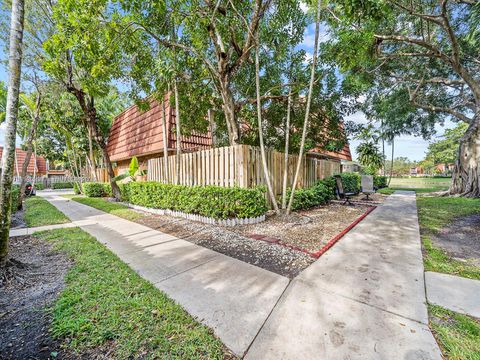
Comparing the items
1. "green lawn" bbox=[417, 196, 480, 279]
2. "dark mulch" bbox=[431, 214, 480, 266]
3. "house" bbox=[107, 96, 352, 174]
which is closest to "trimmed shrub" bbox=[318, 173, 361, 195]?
"house" bbox=[107, 96, 352, 174]

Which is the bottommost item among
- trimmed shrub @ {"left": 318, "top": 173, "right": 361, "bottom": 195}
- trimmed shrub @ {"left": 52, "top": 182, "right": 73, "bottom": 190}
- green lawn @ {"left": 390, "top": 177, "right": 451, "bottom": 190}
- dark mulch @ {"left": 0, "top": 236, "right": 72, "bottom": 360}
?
green lawn @ {"left": 390, "top": 177, "right": 451, "bottom": 190}

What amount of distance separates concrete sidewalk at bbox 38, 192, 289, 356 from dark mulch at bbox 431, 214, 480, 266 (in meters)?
3.63

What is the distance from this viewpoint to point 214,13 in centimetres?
547

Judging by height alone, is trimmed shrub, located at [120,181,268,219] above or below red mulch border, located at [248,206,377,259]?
above

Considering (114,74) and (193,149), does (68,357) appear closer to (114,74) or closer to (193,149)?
(114,74)

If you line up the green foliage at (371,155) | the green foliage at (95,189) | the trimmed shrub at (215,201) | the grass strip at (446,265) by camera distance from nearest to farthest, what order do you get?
the grass strip at (446,265) → the trimmed shrub at (215,201) → the green foliage at (95,189) → the green foliage at (371,155)

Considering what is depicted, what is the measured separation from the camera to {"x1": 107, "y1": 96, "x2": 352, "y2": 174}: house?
1023cm

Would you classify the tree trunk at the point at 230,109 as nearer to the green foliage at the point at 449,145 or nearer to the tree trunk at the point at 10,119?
the tree trunk at the point at 10,119

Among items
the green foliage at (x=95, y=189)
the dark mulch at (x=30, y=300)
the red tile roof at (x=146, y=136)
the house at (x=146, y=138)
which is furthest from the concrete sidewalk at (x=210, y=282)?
the green foliage at (x=95, y=189)

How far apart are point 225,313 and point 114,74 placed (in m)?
7.91

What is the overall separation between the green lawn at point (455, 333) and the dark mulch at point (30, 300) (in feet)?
10.7

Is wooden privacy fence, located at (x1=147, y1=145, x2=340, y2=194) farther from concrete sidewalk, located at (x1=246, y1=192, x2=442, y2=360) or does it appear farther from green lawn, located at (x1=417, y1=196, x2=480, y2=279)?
green lawn, located at (x1=417, y1=196, x2=480, y2=279)

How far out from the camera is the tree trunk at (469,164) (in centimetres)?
1007

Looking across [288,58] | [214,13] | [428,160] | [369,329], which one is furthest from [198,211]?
[428,160]
